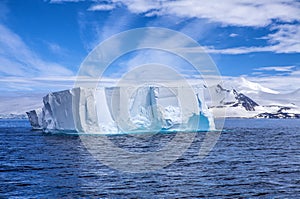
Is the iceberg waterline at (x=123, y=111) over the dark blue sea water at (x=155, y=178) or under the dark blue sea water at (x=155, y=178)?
over

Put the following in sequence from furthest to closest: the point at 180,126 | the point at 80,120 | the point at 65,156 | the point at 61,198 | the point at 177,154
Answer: the point at 180,126 < the point at 80,120 < the point at 177,154 < the point at 65,156 < the point at 61,198

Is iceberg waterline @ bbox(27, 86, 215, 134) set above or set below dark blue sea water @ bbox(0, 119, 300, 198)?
above

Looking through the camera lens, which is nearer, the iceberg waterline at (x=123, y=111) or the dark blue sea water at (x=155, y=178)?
the dark blue sea water at (x=155, y=178)

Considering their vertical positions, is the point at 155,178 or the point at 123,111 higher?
the point at 123,111

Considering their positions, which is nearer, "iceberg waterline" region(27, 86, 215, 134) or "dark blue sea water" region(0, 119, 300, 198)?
"dark blue sea water" region(0, 119, 300, 198)

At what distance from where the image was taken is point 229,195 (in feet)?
58.7

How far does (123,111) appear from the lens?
5759cm

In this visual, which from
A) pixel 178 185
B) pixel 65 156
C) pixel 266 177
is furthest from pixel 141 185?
pixel 65 156

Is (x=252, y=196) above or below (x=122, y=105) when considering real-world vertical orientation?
below

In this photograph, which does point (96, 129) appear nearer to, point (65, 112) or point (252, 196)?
point (65, 112)

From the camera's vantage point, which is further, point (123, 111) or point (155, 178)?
point (123, 111)

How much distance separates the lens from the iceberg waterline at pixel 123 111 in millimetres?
51969

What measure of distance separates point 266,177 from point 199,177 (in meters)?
4.00

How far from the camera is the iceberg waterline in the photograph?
5197 centimetres
